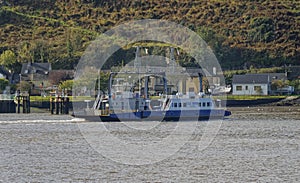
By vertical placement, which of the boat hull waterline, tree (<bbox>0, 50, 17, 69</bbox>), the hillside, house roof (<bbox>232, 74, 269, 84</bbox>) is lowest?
the boat hull waterline

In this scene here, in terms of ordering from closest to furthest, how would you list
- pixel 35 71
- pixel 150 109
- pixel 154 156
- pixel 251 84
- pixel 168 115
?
pixel 154 156 < pixel 168 115 < pixel 150 109 < pixel 251 84 < pixel 35 71

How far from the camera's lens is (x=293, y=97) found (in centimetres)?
11031

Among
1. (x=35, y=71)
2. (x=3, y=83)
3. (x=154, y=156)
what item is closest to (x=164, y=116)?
(x=154, y=156)

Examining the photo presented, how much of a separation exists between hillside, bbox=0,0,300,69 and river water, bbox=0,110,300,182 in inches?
3114

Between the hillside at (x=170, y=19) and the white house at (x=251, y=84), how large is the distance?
20.8 metres

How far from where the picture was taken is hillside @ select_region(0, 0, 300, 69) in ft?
484

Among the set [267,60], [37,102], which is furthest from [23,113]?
[267,60]

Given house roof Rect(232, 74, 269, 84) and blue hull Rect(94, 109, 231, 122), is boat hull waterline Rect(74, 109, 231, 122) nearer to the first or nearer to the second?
blue hull Rect(94, 109, 231, 122)

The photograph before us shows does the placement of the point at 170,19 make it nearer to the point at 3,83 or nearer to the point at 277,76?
the point at 277,76

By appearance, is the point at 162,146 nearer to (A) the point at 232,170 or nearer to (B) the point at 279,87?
(A) the point at 232,170

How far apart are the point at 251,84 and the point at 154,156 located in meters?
77.3

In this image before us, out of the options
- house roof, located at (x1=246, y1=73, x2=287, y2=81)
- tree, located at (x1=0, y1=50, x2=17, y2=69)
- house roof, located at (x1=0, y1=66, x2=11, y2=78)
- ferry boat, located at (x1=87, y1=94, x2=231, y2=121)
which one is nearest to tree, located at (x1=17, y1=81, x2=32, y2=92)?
house roof, located at (x1=0, y1=66, x2=11, y2=78)

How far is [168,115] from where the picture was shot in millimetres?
69875

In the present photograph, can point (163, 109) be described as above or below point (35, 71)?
below
